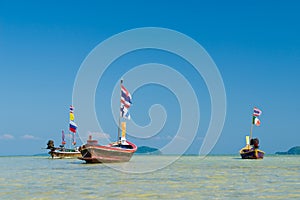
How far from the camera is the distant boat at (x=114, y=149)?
52.7 meters

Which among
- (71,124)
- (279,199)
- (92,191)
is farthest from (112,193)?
(71,124)

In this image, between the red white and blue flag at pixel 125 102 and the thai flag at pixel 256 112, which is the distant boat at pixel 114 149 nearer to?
the red white and blue flag at pixel 125 102

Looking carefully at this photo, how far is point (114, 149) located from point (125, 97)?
7450 millimetres

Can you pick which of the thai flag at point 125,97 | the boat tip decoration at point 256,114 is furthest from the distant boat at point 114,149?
the boat tip decoration at point 256,114

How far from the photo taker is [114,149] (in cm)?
5322

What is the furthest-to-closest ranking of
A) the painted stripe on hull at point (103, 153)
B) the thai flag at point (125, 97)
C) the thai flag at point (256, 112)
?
1. the thai flag at point (256, 112)
2. the thai flag at point (125, 97)
3. the painted stripe on hull at point (103, 153)

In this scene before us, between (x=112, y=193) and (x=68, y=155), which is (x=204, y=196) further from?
(x=68, y=155)

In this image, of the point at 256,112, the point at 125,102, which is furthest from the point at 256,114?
the point at 125,102

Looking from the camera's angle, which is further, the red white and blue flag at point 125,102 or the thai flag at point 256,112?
the thai flag at point 256,112

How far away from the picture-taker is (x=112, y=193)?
22.4 m

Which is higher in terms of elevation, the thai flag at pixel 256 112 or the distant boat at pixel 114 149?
the thai flag at pixel 256 112

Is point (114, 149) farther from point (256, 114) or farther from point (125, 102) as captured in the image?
point (256, 114)

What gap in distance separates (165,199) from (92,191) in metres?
5.55

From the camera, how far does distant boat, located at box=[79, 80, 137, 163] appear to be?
173 feet
